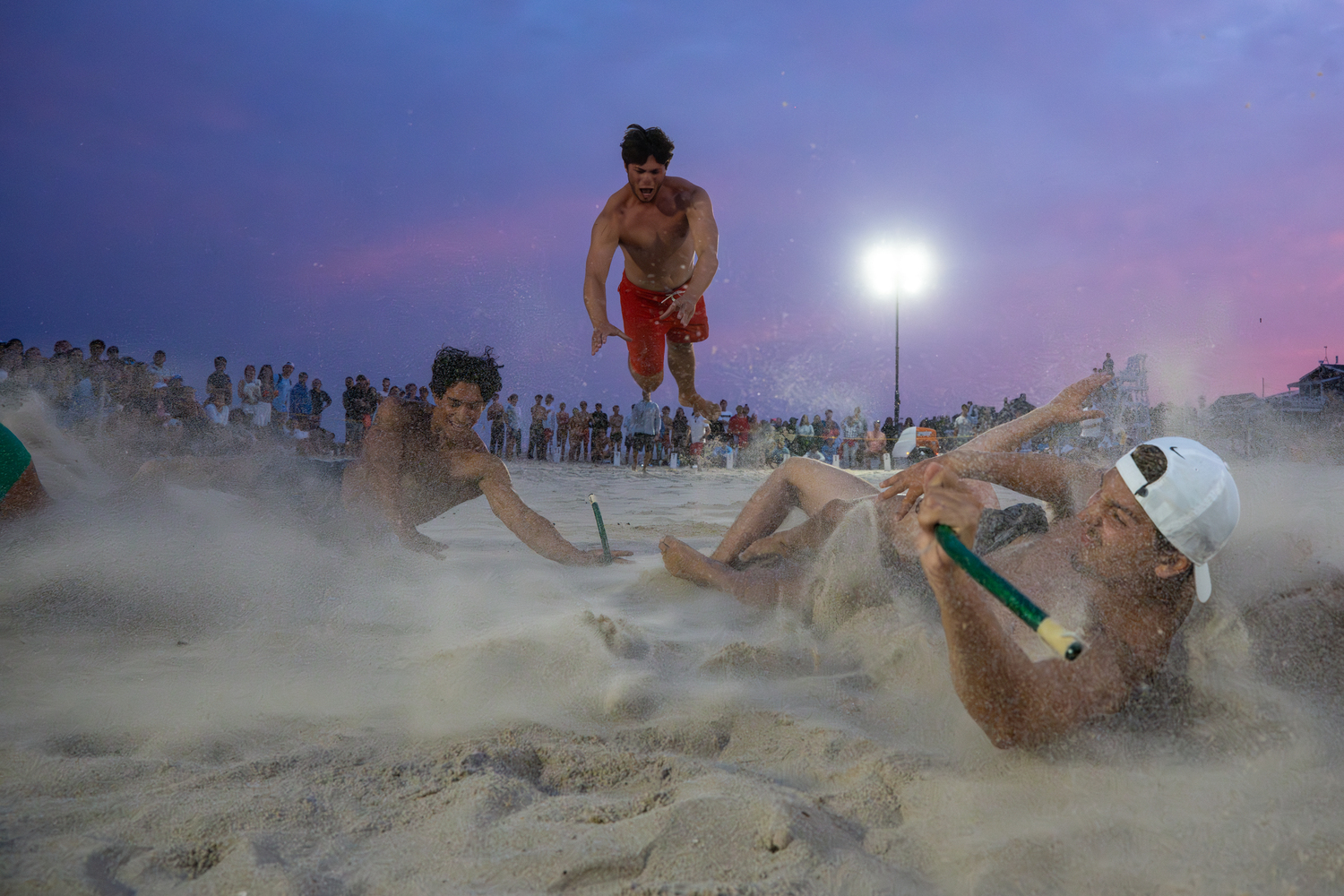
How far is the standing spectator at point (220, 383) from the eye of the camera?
9164 millimetres

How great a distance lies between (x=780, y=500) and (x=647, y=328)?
2.24 m

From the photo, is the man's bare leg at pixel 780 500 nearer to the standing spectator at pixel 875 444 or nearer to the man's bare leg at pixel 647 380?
the man's bare leg at pixel 647 380

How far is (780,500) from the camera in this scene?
4008 millimetres

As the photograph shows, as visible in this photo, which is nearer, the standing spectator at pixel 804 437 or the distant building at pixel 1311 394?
the distant building at pixel 1311 394

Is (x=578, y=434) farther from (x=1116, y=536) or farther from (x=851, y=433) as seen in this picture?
(x=1116, y=536)

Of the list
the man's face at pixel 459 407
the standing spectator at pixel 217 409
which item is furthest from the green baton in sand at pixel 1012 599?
the standing spectator at pixel 217 409

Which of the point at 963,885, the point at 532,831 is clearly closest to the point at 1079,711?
the point at 963,885

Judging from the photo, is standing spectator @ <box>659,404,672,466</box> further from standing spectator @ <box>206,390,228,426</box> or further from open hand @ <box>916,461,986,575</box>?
open hand @ <box>916,461,986,575</box>

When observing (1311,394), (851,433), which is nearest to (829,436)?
(851,433)

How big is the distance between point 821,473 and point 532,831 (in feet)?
8.56

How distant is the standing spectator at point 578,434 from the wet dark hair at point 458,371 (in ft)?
32.5

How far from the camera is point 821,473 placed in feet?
12.6

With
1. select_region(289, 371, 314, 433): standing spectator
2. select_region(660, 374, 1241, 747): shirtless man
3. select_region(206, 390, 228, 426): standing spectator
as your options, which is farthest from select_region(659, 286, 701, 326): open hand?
select_region(289, 371, 314, 433): standing spectator

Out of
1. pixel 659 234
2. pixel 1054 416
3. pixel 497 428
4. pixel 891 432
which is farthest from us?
pixel 891 432
